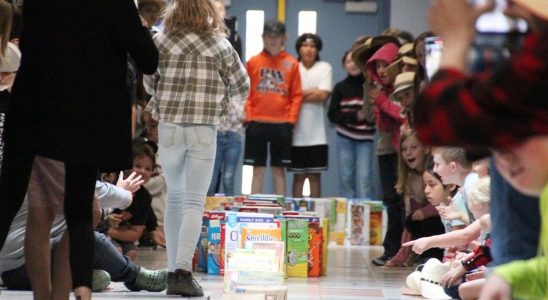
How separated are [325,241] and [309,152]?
11.2 ft

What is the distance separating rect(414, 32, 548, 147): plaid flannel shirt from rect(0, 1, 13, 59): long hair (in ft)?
9.53

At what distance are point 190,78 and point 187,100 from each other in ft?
0.37

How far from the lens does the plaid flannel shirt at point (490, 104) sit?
2.04 metres

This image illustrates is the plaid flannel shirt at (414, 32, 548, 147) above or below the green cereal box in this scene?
above

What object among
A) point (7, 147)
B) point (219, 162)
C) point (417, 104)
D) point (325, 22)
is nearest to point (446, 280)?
point (7, 147)

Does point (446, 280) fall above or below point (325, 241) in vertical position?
above

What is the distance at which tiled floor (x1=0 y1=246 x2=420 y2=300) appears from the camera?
565 cm

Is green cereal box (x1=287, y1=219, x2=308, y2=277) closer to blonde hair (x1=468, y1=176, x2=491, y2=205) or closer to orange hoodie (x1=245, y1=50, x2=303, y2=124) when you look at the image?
blonde hair (x1=468, y1=176, x2=491, y2=205)

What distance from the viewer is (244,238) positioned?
6.12 metres

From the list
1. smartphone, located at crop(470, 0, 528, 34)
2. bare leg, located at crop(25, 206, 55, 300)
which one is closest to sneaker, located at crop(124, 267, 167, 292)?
bare leg, located at crop(25, 206, 55, 300)

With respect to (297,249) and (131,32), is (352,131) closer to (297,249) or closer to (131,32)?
(297,249)

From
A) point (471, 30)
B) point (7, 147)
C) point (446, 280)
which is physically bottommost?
point (446, 280)

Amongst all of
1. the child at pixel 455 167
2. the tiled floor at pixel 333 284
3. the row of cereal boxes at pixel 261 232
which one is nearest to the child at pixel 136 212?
the tiled floor at pixel 333 284

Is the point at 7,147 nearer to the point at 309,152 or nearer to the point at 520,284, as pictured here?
the point at 520,284
